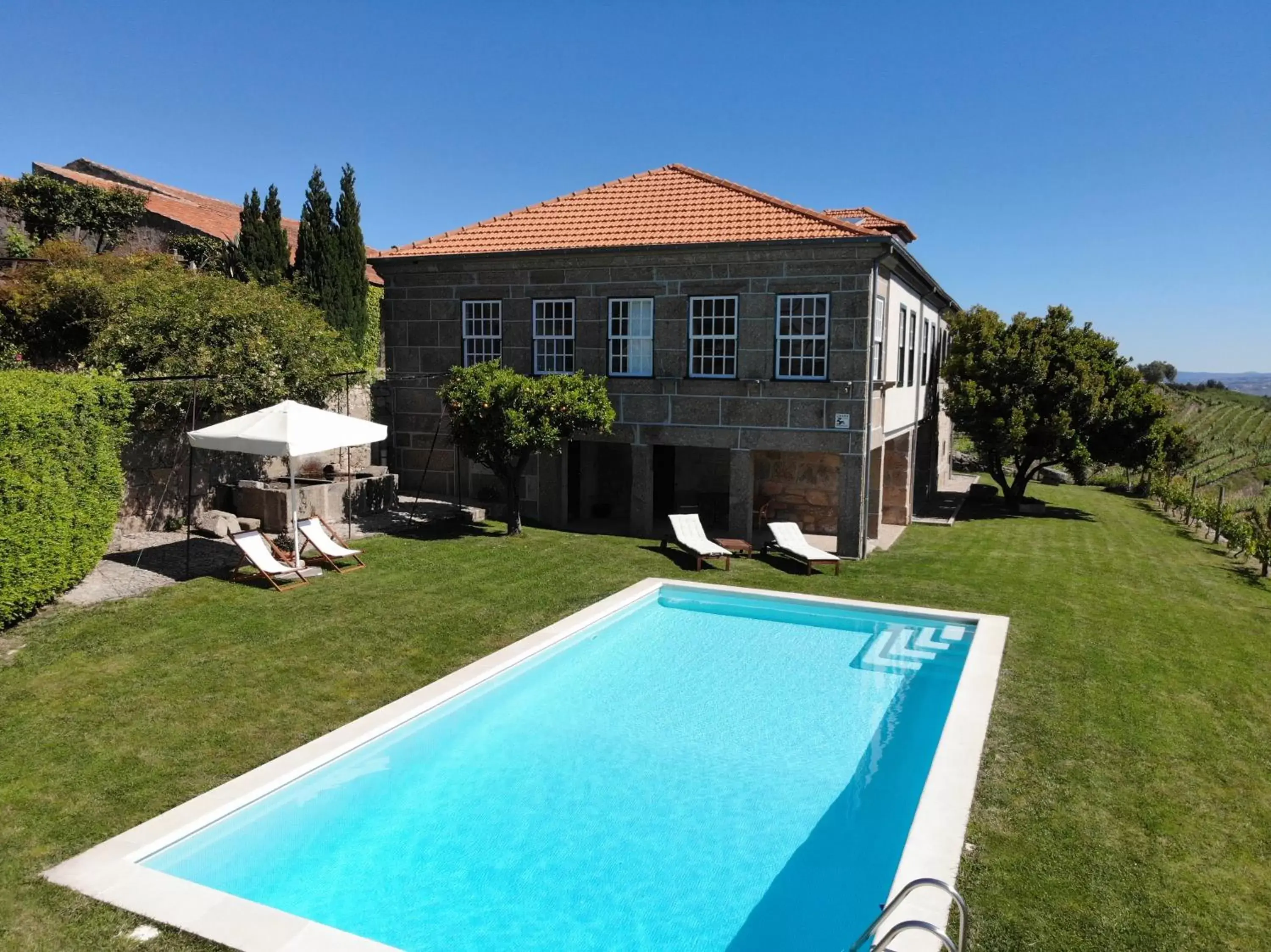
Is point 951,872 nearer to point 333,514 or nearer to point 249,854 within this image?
point 249,854

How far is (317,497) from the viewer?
1711 cm

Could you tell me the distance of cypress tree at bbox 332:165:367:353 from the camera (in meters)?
31.5

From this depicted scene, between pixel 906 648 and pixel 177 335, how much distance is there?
1495 centimetres

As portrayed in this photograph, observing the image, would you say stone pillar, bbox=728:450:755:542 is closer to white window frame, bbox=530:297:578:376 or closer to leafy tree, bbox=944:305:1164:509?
white window frame, bbox=530:297:578:376

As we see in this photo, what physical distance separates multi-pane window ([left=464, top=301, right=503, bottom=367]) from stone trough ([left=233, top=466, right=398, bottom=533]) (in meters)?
3.62

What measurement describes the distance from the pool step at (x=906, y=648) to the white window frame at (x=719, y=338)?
287 inches

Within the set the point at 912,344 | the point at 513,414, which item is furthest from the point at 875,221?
the point at 513,414

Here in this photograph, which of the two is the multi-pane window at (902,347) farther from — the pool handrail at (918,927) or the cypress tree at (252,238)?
the cypress tree at (252,238)

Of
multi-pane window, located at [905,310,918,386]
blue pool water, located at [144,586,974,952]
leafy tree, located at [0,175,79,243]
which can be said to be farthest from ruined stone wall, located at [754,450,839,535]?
leafy tree, located at [0,175,79,243]

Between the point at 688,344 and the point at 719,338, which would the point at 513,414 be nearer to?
the point at 688,344

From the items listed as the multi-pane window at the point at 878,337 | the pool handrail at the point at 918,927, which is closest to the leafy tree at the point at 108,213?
the multi-pane window at the point at 878,337

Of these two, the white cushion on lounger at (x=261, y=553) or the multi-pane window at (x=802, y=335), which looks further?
the multi-pane window at (x=802, y=335)

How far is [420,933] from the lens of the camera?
18.3 ft

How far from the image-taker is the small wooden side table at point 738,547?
55.1 ft
